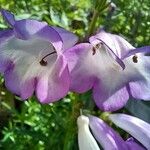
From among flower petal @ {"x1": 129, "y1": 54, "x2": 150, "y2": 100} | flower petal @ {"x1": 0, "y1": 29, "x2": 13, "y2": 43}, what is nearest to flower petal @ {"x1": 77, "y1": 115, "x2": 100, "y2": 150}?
flower petal @ {"x1": 129, "y1": 54, "x2": 150, "y2": 100}

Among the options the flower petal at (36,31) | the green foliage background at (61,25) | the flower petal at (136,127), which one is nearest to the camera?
the flower petal at (36,31)

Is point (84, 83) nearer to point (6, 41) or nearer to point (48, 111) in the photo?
point (6, 41)

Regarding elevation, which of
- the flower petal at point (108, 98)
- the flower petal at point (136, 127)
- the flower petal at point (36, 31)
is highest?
the flower petal at point (36, 31)

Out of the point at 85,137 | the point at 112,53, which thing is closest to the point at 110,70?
the point at 112,53

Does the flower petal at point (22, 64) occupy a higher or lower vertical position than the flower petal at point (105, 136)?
higher

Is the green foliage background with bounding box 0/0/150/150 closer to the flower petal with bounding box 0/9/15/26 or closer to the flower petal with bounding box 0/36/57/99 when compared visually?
the flower petal with bounding box 0/36/57/99

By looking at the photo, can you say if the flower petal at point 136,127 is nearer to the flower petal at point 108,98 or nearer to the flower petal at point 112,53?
the flower petal at point 108,98

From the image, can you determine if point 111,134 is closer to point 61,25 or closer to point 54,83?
point 54,83

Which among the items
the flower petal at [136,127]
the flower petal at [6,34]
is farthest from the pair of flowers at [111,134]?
the flower petal at [6,34]

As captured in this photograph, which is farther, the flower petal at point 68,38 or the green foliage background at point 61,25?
the green foliage background at point 61,25
